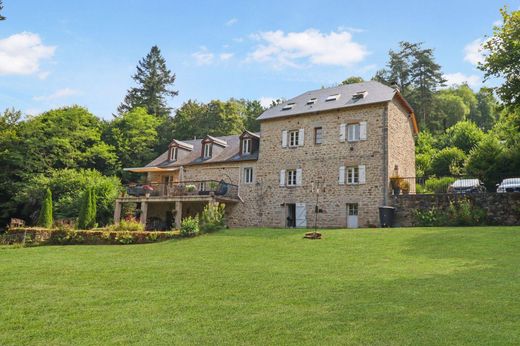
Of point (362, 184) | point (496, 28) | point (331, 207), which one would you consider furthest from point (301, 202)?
point (496, 28)

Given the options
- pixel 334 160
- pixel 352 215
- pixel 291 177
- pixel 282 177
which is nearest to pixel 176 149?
pixel 282 177

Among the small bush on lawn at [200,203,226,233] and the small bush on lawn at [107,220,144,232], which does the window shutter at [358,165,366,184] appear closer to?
the small bush on lawn at [200,203,226,233]

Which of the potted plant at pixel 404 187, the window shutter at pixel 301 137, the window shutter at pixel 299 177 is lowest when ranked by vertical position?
the potted plant at pixel 404 187

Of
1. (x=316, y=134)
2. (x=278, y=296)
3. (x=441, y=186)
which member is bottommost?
(x=278, y=296)

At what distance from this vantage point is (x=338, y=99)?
77.0ft

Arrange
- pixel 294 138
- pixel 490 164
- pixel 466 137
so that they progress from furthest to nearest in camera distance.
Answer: pixel 466 137, pixel 490 164, pixel 294 138

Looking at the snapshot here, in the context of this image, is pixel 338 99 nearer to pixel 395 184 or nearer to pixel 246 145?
pixel 395 184

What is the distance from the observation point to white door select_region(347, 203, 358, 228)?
21266mm

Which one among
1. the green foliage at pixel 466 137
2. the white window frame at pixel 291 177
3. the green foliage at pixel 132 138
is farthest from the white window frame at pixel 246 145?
the green foliage at pixel 466 137

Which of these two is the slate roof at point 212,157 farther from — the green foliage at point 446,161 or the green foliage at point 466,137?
the green foliage at point 466,137

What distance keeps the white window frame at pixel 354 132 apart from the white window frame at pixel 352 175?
1484mm

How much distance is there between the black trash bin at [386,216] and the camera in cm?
1981

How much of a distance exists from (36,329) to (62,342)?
83 centimetres

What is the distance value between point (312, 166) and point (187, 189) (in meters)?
7.17
